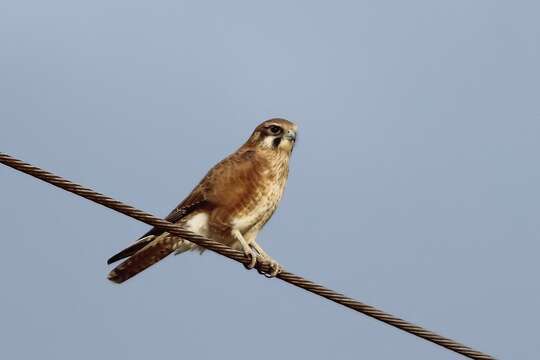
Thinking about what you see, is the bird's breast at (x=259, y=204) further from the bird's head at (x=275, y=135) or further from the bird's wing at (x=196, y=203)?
the bird's head at (x=275, y=135)

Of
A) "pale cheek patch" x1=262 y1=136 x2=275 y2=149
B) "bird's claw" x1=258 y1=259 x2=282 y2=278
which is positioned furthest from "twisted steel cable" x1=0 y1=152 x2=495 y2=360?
"pale cheek patch" x1=262 y1=136 x2=275 y2=149

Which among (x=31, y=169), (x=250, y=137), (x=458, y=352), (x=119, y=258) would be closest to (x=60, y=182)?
(x=31, y=169)

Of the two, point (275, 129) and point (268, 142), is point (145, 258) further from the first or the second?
point (275, 129)

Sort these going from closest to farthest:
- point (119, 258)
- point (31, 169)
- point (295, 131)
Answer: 1. point (31, 169)
2. point (119, 258)
3. point (295, 131)

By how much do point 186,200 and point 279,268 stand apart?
959mm

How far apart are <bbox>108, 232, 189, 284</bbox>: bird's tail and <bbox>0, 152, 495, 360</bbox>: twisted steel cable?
173 centimetres

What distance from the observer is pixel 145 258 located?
6.93 metres

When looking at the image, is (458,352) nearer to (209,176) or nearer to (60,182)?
(60,182)

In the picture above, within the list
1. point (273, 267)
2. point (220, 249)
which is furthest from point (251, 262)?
point (220, 249)

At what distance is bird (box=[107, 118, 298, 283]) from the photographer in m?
6.76

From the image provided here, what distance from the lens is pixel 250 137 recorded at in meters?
7.43

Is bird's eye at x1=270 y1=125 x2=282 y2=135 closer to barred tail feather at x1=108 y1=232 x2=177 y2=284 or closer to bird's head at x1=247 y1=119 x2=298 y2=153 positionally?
bird's head at x1=247 y1=119 x2=298 y2=153

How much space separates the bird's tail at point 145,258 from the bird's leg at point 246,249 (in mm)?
421

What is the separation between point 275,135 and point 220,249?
227 centimetres
